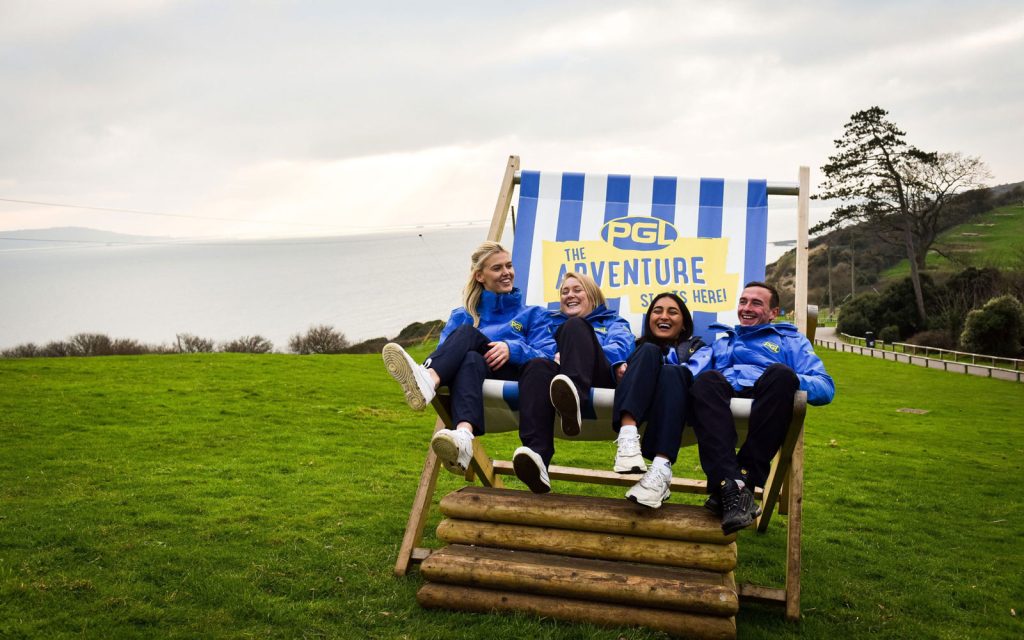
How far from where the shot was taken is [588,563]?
2912 mm

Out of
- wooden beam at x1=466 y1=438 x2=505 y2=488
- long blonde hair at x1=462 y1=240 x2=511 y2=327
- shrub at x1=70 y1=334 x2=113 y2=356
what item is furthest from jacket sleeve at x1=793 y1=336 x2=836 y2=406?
shrub at x1=70 y1=334 x2=113 y2=356

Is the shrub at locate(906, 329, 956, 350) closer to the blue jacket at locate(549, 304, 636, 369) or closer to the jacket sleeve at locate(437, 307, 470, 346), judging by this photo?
the blue jacket at locate(549, 304, 636, 369)

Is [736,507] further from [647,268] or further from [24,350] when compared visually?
[24,350]

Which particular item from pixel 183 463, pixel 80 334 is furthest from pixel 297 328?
pixel 183 463

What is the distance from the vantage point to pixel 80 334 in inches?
874

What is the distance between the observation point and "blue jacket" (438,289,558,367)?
3686 mm

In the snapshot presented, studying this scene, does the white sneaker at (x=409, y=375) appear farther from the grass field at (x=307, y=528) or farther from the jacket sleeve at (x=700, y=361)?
the jacket sleeve at (x=700, y=361)

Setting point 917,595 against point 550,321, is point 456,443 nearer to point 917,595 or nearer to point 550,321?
point 550,321

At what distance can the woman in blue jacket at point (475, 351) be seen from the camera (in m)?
3.02

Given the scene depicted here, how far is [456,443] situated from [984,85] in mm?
25929

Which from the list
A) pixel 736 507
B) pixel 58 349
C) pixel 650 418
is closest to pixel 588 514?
pixel 650 418

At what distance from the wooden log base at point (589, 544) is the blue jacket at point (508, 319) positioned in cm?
90

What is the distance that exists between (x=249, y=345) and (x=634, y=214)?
21978mm

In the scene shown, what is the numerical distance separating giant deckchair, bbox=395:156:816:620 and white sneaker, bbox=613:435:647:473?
1.20 metres
